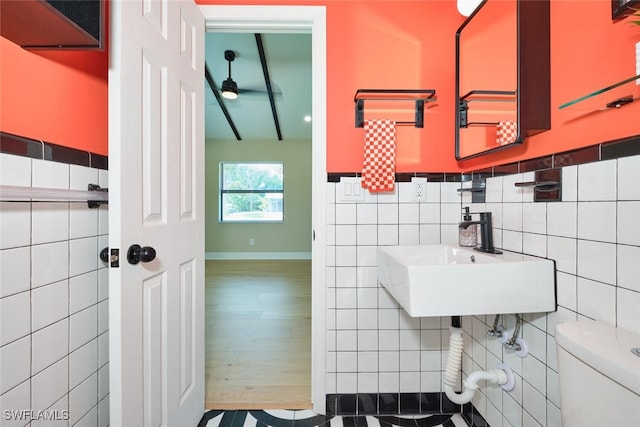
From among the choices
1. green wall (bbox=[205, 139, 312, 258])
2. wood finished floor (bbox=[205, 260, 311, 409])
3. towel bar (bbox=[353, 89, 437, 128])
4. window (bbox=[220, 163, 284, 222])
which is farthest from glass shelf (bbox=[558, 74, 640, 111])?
window (bbox=[220, 163, 284, 222])

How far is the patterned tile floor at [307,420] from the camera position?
1.45 m

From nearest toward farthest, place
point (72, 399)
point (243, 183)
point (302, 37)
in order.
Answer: point (72, 399), point (302, 37), point (243, 183)

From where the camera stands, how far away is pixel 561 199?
95 centimetres

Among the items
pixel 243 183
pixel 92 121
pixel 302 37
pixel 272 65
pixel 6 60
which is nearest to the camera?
pixel 6 60

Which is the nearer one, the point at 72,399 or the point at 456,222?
the point at 72,399

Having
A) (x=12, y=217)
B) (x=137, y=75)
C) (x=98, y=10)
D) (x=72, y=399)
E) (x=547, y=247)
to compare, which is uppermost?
(x=98, y=10)

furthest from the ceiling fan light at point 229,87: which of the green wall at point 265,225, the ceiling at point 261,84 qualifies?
the green wall at point 265,225

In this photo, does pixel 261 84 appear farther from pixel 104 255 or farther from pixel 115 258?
pixel 115 258

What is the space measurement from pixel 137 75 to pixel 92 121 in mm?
276

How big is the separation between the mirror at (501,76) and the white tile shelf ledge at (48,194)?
5.07 feet

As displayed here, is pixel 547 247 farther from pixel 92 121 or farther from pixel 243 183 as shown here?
pixel 243 183

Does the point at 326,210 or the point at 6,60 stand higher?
the point at 6,60

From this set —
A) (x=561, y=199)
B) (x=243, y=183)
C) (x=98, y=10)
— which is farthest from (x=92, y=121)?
(x=243, y=183)

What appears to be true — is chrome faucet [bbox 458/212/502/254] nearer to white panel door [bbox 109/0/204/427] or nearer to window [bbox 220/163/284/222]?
white panel door [bbox 109/0/204/427]
